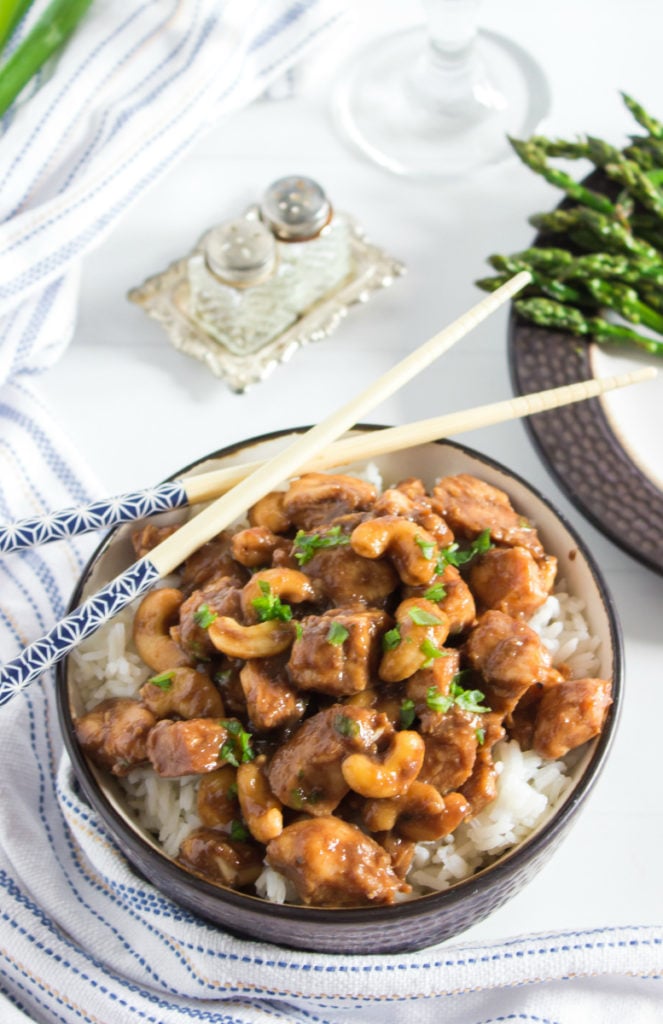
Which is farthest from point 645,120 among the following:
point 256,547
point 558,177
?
point 256,547

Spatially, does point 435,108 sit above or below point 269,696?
above

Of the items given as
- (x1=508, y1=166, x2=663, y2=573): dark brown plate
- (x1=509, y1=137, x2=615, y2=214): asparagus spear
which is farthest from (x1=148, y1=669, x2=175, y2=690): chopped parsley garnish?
(x1=509, y1=137, x2=615, y2=214): asparagus spear

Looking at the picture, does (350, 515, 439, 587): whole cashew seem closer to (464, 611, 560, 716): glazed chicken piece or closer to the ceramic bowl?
(464, 611, 560, 716): glazed chicken piece

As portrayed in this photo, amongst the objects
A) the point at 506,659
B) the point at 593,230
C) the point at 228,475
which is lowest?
the point at 506,659

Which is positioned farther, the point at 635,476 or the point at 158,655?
the point at 635,476

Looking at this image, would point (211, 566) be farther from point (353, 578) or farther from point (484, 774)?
point (484, 774)

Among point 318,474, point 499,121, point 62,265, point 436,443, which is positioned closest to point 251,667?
point 318,474

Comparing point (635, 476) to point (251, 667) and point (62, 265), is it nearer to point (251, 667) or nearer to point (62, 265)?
point (251, 667)
